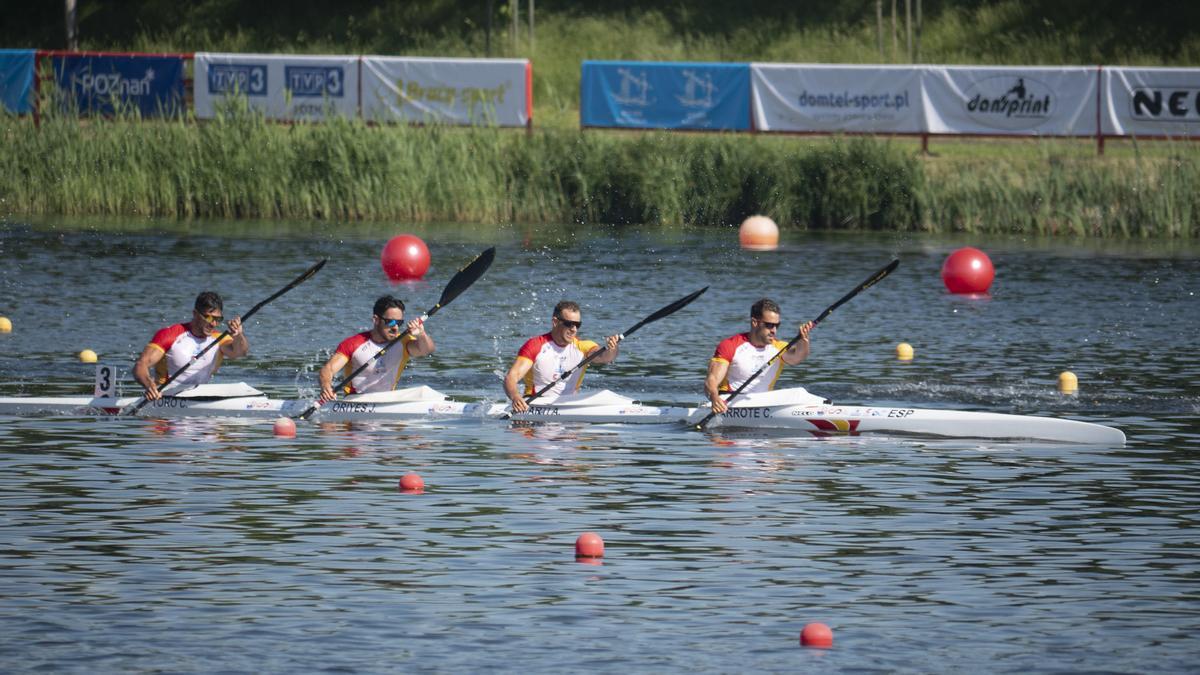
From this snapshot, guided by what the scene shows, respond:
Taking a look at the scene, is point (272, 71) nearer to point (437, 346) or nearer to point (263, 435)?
point (437, 346)

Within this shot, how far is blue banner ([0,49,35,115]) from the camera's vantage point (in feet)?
149

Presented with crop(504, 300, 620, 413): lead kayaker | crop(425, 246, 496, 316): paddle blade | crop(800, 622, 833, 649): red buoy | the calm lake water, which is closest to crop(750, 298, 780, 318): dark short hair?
the calm lake water

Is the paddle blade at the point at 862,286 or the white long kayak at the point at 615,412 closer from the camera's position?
the white long kayak at the point at 615,412

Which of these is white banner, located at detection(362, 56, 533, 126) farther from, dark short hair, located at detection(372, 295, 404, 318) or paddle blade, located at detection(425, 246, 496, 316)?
dark short hair, located at detection(372, 295, 404, 318)

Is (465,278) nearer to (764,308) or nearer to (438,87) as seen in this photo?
(764,308)

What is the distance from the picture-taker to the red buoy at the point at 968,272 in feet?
103

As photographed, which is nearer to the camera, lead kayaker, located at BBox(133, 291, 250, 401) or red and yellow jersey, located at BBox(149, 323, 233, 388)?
lead kayaker, located at BBox(133, 291, 250, 401)

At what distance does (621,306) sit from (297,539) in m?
15.7

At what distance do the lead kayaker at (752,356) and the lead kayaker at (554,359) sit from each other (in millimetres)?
1053

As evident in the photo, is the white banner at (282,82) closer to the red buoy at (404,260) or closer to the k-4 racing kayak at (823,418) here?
the red buoy at (404,260)

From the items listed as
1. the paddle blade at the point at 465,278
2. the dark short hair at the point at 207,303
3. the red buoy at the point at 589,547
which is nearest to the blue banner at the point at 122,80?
the paddle blade at the point at 465,278

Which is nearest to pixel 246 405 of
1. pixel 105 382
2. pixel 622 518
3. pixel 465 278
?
pixel 105 382

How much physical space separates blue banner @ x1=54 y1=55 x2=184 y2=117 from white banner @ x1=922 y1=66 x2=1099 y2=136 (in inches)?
630

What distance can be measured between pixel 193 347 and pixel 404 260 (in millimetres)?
12348
